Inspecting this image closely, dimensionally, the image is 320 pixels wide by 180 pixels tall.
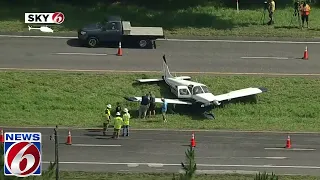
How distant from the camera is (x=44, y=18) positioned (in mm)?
46625

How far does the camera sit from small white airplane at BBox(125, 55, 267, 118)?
127 ft

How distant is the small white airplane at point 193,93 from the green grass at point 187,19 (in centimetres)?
797

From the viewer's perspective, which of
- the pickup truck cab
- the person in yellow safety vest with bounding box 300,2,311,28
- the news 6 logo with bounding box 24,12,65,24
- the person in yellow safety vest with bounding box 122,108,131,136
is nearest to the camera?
the person in yellow safety vest with bounding box 122,108,131,136

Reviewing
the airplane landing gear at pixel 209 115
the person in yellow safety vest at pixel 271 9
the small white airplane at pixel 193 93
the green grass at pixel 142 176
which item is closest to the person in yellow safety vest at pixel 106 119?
the small white airplane at pixel 193 93

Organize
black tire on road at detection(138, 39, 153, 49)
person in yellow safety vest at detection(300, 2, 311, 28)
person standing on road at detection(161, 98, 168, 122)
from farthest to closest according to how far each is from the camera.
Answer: person in yellow safety vest at detection(300, 2, 311, 28) < black tire on road at detection(138, 39, 153, 49) < person standing on road at detection(161, 98, 168, 122)

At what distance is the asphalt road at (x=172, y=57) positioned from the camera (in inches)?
1695

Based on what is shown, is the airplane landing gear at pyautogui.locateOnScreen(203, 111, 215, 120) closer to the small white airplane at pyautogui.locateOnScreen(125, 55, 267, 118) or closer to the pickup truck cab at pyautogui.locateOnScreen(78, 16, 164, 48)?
the small white airplane at pyautogui.locateOnScreen(125, 55, 267, 118)

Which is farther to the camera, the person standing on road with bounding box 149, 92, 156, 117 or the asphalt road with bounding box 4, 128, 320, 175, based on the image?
the person standing on road with bounding box 149, 92, 156, 117

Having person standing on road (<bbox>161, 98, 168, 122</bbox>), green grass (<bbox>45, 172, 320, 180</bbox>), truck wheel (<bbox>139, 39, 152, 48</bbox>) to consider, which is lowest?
green grass (<bbox>45, 172, 320, 180</bbox>)

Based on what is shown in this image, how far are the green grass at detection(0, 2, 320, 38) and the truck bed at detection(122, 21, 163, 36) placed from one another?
2.13m

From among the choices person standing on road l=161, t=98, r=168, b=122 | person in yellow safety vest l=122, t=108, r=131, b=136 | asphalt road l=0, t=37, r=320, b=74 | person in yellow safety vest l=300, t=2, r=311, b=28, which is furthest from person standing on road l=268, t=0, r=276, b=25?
person in yellow safety vest l=122, t=108, r=131, b=136

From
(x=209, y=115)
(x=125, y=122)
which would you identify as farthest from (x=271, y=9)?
(x=125, y=122)

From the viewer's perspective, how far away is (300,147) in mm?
35531

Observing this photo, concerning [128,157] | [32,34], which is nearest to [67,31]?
[32,34]
